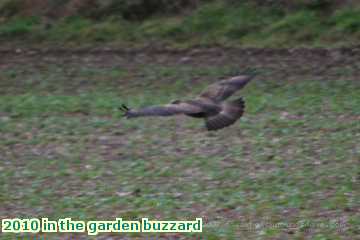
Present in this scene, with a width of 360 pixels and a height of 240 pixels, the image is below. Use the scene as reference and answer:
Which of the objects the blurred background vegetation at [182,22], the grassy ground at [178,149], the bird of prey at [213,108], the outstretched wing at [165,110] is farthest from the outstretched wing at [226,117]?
the blurred background vegetation at [182,22]

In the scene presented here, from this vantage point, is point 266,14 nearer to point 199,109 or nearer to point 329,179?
point 329,179

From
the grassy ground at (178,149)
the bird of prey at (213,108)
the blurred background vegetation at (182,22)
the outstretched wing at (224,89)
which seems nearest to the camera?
the bird of prey at (213,108)

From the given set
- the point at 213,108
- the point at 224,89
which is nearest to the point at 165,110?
the point at 213,108

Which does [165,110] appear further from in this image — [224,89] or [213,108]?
[224,89]

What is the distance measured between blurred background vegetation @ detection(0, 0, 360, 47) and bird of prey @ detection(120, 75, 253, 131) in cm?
836

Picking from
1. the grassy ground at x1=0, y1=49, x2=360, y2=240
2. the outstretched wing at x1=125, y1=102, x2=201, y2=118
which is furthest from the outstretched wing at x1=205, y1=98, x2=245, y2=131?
the grassy ground at x1=0, y1=49, x2=360, y2=240

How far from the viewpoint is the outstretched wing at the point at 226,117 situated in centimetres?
804

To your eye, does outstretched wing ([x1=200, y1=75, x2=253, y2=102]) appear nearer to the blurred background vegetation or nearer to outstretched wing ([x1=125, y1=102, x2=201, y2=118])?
outstretched wing ([x1=125, y1=102, x2=201, y2=118])

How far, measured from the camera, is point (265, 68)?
15734 millimetres

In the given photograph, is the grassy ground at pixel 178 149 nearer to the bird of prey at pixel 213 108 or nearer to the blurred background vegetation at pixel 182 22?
the bird of prey at pixel 213 108

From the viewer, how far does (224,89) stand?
8.62 metres

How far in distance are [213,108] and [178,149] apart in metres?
3.19

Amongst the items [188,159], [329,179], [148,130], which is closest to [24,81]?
[148,130]

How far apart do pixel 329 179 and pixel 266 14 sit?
8.79m
